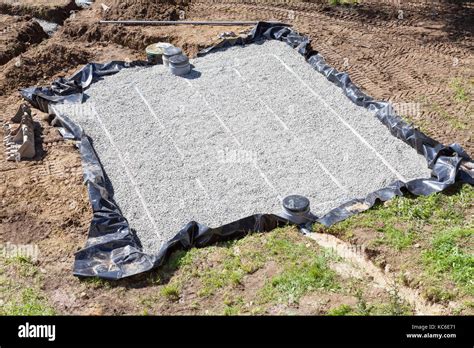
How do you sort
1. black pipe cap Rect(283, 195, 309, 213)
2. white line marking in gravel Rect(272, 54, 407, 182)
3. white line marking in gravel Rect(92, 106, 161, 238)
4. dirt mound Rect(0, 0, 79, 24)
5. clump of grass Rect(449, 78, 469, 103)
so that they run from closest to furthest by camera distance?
black pipe cap Rect(283, 195, 309, 213), white line marking in gravel Rect(92, 106, 161, 238), white line marking in gravel Rect(272, 54, 407, 182), clump of grass Rect(449, 78, 469, 103), dirt mound Rect(0, 0, 79, 24)

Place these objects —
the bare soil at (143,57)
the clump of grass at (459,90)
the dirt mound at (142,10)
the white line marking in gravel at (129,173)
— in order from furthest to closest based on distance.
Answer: the dirt mound at (142,10) → the clump of grass at (459,90) → the white line marking in gravel at (129,173) → the bare soil at (143,57)

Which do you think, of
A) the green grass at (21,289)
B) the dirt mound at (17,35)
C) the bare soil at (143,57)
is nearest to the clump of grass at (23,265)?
the green grass at (21,289)

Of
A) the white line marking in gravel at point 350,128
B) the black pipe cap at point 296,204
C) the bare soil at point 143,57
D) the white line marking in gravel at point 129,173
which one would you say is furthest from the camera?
the white line marking in gravel at point 350,128

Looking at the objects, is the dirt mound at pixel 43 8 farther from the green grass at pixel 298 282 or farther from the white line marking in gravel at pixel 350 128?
the green grass at pixel 298 282

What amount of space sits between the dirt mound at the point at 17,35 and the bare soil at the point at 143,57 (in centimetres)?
3

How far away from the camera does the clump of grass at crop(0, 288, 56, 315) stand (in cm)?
792

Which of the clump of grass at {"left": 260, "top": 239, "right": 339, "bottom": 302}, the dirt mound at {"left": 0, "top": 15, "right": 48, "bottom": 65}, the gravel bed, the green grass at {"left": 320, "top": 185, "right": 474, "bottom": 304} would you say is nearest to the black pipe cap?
the green grass at {"left": 320, "top": 185, "right": 474, "bottom": 304}

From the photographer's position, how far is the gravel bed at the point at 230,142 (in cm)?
1009

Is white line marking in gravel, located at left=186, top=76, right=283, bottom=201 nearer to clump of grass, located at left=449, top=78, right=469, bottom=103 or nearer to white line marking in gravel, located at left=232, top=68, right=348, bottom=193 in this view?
white line marking in gravel, located at left=232, top=68, right=348, bottom=193

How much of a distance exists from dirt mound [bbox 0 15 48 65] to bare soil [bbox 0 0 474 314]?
0.03 meters

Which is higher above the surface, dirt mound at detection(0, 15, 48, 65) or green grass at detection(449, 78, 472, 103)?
green grass at detection(449, 78, 472, 103)

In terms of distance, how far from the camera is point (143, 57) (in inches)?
597

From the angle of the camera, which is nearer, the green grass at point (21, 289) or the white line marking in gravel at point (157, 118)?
the green grass at point (21, 289)

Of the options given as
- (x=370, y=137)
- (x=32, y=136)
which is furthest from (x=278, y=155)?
(x=32, y=136)
